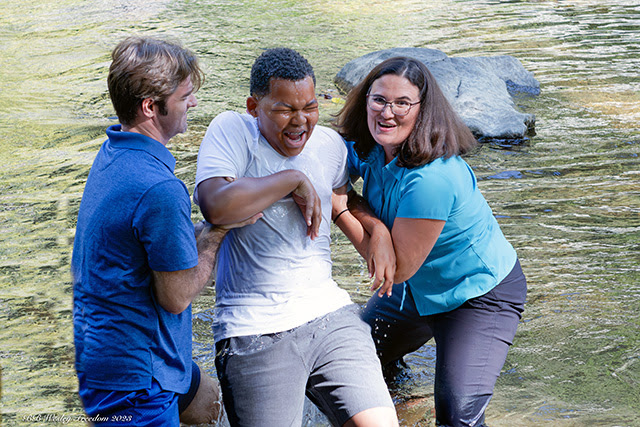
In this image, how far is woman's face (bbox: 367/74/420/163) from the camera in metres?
3.28

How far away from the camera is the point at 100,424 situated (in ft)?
8.29

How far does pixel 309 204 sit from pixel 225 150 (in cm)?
43

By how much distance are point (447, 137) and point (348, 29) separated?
11.9 meters

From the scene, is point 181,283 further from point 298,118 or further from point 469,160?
point 469,160

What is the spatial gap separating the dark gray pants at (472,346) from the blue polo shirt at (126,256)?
4.67 feet

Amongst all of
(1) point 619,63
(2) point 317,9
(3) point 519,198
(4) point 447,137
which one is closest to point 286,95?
(4) point 447,137

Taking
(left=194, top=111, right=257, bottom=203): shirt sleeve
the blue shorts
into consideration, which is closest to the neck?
(left=194, top=111, right=257, bottom=203): shirt sleeve

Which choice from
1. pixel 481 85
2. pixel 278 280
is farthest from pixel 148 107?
pixel 481 85

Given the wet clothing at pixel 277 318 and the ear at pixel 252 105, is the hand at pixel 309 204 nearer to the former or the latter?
the wet clothing at pixel 277 318

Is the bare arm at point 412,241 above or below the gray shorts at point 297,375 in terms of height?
above

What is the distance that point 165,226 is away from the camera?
7.91 feet

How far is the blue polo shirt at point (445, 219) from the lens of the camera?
3.17 meters

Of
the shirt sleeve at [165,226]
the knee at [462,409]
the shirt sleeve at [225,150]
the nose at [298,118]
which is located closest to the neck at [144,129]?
the shirt sleeve at [165,226]

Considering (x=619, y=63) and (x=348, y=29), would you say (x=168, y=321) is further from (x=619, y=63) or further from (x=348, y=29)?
(x=348, y=29)
